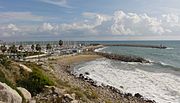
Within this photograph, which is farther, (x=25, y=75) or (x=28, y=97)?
(x=25, y=75)

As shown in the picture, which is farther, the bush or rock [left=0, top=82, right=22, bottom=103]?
the bush

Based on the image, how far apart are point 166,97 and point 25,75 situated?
49.8 feet

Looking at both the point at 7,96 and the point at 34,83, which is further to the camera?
the point at 34,83

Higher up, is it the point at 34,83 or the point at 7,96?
the point at 7,96

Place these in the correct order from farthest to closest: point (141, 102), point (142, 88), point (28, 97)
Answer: point (142, 88), point (141, 102), point (28, 97)

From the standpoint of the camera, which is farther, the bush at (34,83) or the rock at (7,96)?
the bush at (34,83)

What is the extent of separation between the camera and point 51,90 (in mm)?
17203

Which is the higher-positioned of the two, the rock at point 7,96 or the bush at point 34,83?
the rock at point 7,96

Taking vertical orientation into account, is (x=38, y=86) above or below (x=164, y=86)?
above

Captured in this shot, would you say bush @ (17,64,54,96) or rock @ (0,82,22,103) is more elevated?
rock @ (0,82,22,103)

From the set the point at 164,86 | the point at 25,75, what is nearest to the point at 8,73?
the point at 25,75

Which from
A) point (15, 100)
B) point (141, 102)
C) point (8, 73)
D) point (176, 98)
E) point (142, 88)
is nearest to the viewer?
point (15, 100)

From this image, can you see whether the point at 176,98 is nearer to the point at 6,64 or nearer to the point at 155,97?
the point at 155,97

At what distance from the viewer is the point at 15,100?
12.2m
